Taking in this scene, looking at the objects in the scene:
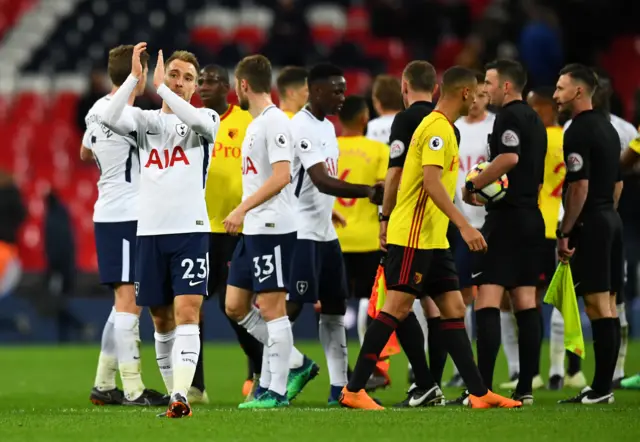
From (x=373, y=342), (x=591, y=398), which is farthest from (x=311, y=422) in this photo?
(x=591, y=398)

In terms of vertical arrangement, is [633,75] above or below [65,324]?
above

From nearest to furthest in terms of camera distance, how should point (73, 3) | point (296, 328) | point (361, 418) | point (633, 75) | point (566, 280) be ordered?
1. point (361, 418)
2. point (566, 280)
3. point (296, 328)
4. point (633, 75)
5. point (73, 3)

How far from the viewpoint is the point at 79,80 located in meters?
21.5

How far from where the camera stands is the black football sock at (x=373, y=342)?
26.6 ft

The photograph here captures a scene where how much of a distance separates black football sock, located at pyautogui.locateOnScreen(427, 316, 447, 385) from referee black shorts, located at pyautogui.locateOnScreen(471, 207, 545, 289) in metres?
0.51

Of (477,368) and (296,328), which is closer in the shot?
(477,368)

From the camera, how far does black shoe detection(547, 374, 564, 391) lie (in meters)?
10.5

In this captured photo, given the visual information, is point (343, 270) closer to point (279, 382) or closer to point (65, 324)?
point (279, 382)

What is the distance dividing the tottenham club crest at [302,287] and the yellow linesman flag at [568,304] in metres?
1.60

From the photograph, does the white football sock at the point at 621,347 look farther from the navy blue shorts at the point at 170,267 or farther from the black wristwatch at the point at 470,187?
the navy blue shorts at the point at 170,267

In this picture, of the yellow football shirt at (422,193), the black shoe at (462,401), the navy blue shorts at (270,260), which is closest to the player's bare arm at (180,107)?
the navy blue shorts at (270,260)

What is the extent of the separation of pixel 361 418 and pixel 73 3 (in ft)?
57.1

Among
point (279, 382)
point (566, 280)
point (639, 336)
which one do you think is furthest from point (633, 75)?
point (279, 382)

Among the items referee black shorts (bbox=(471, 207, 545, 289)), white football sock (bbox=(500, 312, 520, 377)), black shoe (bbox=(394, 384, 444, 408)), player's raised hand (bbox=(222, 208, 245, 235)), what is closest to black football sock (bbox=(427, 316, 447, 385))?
black shoe (bbox=(394, 384, 444, 408))
